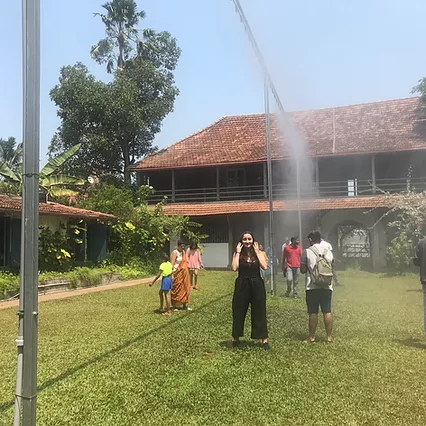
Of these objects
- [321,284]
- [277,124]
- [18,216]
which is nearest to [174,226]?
[18,216]

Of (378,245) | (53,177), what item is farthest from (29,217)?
(378,245)

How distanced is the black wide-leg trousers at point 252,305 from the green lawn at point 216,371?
0.75 ft

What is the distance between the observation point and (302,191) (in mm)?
19594

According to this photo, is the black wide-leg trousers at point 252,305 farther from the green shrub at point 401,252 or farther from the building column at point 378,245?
the building column at point 378,245

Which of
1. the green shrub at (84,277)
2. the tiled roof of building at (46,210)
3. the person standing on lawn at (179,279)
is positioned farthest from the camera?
the green shrub at (84,277)

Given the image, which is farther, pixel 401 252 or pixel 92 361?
pixel 401 252

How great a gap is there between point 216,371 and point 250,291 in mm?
1237

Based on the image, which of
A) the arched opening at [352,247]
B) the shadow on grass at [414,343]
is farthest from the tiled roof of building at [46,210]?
the shadow on grass at [414,343]

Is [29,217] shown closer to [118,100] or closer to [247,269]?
[247,269]

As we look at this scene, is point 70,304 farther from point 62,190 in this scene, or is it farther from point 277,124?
point 277,124

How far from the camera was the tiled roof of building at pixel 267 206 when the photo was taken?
18.4 metres

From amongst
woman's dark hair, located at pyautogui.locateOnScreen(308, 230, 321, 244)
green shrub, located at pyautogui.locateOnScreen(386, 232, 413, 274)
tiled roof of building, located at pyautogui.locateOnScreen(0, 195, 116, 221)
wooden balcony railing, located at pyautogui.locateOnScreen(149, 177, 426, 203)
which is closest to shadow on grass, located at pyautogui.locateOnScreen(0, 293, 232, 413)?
woman's dark hair, located at pyautogui.locateOnScreen(308, 230, 321, 244)

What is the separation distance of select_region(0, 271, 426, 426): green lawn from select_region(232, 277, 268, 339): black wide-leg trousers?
0.75 ft

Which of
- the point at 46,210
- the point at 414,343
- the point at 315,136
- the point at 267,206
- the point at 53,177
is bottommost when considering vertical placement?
the point at 414,343
